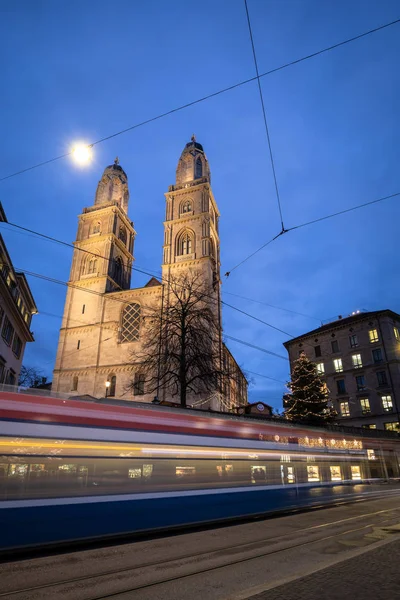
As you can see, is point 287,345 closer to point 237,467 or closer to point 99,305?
point 99,305

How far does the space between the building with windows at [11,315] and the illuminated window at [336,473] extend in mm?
18633

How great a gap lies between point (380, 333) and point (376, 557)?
38.8 m

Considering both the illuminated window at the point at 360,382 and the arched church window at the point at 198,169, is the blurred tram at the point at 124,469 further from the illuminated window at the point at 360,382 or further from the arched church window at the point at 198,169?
the arched church window at the point at 198,169

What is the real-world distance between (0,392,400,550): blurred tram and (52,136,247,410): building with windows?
23.8m

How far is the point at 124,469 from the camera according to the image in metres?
7.14

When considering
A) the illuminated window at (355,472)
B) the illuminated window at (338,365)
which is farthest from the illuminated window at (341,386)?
the illuminated window at (355,472)

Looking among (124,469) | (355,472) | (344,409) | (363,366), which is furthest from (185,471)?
(344,409)

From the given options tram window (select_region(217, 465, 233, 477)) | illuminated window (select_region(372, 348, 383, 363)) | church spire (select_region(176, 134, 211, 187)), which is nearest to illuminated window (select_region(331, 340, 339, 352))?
illuminated window (select_region(372, 348, 383, 363))

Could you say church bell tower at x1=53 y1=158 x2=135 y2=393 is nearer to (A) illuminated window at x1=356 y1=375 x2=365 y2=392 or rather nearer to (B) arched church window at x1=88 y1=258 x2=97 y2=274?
(B) arched church window at x1=88 y1=258 x2=97 y2=274

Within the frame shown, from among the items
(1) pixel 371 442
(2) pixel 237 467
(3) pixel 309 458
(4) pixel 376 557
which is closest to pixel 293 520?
(2) pixel 237 467

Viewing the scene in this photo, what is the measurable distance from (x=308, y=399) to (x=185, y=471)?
23.7 m

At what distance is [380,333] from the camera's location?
40.0m

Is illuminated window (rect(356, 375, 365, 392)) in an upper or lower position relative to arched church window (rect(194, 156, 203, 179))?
lower

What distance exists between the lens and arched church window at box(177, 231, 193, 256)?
147 feet
